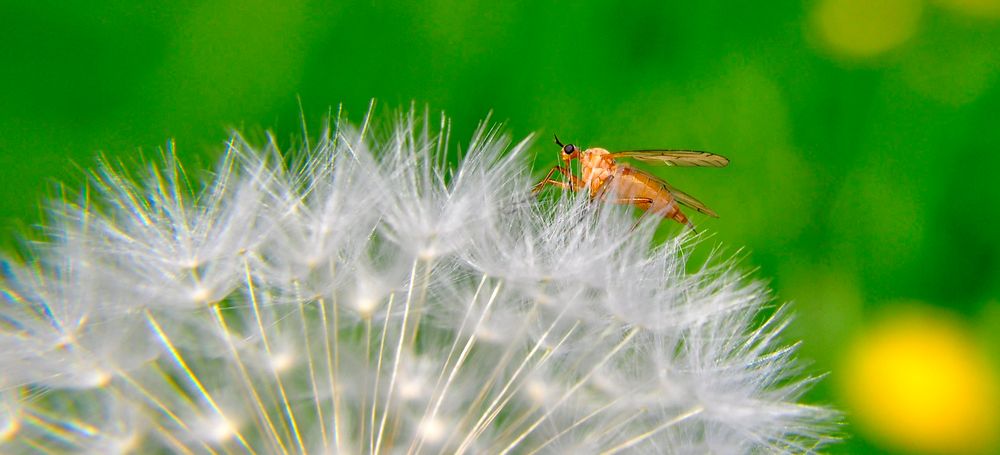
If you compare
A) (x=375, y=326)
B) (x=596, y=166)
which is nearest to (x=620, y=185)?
(x=596, y=166)

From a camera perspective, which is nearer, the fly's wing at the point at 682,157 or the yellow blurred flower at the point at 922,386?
the fly's wing at the point at 682,157

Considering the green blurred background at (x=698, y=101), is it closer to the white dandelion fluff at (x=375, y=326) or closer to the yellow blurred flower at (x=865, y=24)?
the yellow blurred flower at (x=865, y=24)

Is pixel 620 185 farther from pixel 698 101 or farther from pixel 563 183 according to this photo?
pixel 698 101

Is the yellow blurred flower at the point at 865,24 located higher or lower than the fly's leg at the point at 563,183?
higher

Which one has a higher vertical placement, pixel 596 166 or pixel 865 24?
pixel 865 24

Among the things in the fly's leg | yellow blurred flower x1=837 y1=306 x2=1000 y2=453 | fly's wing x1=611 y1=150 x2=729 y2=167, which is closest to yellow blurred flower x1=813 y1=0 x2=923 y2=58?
yellow blurred flower x1=837 y1=306 x2=1000 y2=453

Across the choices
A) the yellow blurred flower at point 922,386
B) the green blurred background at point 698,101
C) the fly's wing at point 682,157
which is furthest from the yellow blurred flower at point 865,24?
the fly's wing at point 682,157

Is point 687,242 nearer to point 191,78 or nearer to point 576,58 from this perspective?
point 576,58

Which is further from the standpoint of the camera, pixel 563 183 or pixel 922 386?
pixel 922 386
